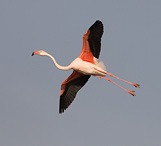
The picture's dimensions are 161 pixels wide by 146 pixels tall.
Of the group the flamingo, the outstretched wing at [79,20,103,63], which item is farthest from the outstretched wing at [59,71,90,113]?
the outstretched wing at [79,20,103,63]

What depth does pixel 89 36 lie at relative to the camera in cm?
2772

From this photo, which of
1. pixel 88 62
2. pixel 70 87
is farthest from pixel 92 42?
pixel 70 87

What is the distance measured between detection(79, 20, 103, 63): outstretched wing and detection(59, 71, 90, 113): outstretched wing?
5.46 ft

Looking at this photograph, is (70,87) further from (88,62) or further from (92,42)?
(92,42)

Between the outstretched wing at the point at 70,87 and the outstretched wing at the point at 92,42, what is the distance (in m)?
1.66

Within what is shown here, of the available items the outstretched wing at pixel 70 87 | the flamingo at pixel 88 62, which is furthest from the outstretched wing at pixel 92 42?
the outstretched wing at pixel 70 87

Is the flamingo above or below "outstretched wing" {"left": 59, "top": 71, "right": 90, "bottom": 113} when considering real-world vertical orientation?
above

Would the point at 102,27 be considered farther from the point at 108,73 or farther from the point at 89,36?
the point at 108,73

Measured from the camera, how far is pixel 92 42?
27.9 m

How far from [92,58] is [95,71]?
0.75m

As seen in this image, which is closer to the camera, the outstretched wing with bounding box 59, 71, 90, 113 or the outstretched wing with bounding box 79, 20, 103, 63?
the outstretched wing with bounding box 79, 20, 103, 63

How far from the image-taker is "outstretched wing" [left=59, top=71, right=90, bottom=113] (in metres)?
29.7

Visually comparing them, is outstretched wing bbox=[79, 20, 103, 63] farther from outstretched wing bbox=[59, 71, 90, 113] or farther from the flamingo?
outstretched wing bbox=[59, 71, 90, 113]

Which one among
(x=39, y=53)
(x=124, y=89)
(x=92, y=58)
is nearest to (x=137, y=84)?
(x=124, y=89)
